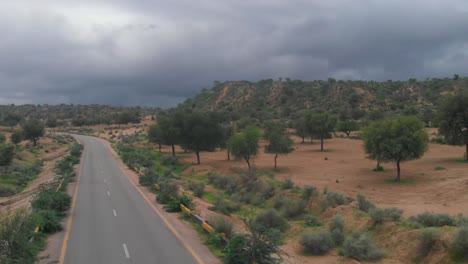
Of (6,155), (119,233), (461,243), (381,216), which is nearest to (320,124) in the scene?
(6,155)

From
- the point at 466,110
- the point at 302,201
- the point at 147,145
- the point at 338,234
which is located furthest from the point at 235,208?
the point at 147,145

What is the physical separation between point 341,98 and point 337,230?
379ft

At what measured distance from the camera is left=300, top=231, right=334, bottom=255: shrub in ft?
54.1

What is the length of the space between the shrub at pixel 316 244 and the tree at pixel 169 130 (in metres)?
44.2

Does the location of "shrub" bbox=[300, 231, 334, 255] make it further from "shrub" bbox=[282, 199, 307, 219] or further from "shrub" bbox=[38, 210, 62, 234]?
"shrub" bbox=[38, 210, 62, 234]

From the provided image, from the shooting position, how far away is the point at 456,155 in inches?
1951

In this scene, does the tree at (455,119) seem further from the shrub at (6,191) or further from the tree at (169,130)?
the shrub at (6,191)

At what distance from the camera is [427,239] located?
47.5ft

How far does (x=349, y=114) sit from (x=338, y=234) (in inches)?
3448

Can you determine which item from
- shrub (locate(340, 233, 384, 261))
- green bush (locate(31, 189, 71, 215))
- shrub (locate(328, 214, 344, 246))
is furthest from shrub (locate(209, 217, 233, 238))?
green bush (locate(31, 189, 71, 215))

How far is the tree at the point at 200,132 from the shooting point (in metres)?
57.6

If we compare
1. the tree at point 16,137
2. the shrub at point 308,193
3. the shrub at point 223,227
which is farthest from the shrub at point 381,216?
the tree at point 16,137

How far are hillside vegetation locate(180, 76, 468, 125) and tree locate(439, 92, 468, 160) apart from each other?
36655 millimetres

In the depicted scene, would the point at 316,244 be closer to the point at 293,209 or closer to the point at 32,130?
the point at 293,209
